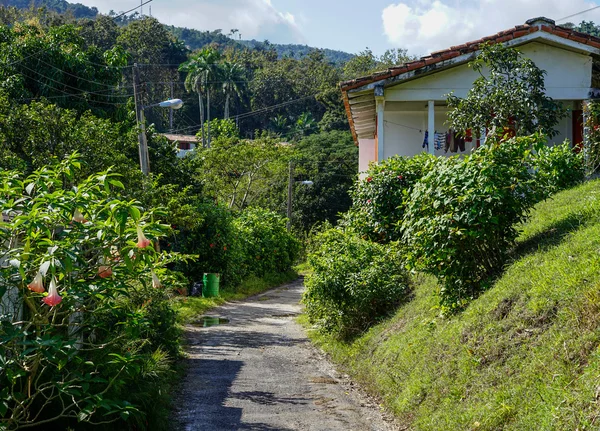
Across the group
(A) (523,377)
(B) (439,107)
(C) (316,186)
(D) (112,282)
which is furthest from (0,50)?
(C) (316,186)

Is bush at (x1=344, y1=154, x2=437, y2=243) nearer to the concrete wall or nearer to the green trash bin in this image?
the concrete wall

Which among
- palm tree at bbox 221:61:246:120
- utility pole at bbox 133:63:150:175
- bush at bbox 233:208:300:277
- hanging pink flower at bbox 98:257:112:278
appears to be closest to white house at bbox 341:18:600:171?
utility pole at bbox 133:63:150:175

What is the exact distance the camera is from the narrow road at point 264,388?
899 cm

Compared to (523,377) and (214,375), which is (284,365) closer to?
(214,375)

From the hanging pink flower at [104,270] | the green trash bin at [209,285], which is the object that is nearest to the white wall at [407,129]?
the green trash bin at [209,285]

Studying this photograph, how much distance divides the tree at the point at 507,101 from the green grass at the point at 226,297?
711cm

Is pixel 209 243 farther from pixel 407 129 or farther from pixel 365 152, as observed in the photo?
pixel 407 129

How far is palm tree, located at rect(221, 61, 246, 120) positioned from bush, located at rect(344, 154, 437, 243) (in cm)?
5579

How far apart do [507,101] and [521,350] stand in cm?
890

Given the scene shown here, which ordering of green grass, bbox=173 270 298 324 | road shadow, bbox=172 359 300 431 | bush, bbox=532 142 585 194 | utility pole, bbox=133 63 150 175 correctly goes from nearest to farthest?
road shadow, bbox=172 359 300 431 → bush, bbox=532 142 585 194 → utility pole, bbox=133 63 150 175 → green grass, bbox=173 270 298 324

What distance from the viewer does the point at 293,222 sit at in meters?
50.1

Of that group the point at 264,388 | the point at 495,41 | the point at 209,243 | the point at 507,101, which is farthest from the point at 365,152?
the point at 264,388

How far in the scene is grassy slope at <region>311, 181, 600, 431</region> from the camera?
19.9ft

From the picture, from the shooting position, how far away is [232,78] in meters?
70.1
